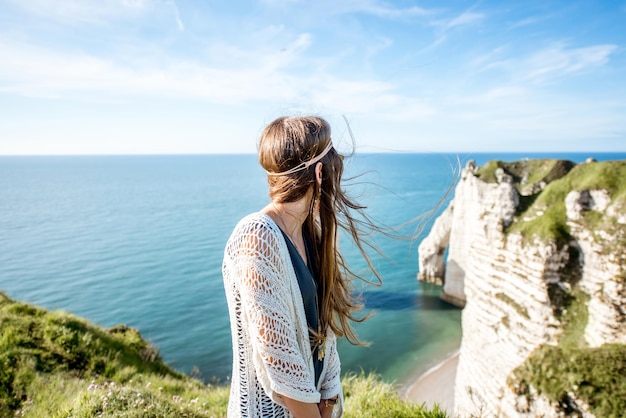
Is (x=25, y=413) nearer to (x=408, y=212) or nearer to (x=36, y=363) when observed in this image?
(x=36, y=363)

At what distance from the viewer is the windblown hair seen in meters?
1.96

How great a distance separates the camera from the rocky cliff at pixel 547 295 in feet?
23.0

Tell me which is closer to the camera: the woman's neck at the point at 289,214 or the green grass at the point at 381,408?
the woman's neck at the point at 289,214

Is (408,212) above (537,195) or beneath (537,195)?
beneath

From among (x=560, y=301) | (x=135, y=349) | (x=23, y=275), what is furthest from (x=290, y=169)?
(x=23, y=275)

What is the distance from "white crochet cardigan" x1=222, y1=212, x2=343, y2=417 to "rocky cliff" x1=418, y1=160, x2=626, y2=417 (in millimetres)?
6877

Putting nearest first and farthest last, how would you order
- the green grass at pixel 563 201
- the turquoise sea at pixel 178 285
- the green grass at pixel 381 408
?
the green grass at pixel 381 408 < the green grass at pixel 563 201 < the turquoise sea at pixel 178 285

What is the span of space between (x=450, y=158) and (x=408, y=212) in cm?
5220

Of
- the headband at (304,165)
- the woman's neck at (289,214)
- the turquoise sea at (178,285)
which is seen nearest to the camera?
the headband at (304,165)

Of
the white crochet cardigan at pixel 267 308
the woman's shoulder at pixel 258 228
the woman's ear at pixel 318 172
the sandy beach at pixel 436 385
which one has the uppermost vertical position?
the woman's ear at pixel 318 172

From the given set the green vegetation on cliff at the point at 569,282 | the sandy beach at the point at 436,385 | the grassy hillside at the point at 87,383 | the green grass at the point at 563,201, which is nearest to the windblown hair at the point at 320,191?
the grassy hillside at the point at 87,383

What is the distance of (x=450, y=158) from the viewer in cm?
261

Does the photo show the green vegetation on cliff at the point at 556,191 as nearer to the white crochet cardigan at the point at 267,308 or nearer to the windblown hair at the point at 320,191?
the windblown hair at the point at 320,191

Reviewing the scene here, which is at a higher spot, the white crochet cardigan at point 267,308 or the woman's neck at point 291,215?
the woman's neck at point 291,215
